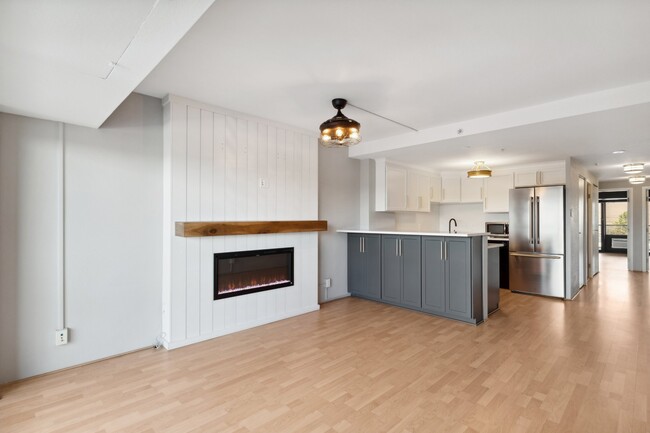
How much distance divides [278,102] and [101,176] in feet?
6.12

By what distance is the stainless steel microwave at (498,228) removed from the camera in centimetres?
665

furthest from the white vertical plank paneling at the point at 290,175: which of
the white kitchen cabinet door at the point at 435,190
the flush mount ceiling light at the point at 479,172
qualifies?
the white kitchen cabinet door at the point at 435,190

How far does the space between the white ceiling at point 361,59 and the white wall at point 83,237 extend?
10.2 inches

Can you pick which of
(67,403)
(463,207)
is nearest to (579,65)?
(67,403)

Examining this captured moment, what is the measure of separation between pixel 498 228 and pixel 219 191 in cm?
582

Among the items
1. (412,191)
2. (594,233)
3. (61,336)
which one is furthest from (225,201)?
(594,233)

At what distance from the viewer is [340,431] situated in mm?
2004

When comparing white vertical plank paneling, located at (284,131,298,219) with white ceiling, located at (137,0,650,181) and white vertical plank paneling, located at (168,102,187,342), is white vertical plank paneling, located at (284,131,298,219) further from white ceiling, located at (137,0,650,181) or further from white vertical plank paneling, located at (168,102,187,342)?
white vertical plank paneling, located at (168,102,187,342)

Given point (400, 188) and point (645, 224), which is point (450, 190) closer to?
point (400, 188)

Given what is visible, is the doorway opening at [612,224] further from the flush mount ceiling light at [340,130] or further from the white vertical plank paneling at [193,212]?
the white vertical plank paneling at [193,212]

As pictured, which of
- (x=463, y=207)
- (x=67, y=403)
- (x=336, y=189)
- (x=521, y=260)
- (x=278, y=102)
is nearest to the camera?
(x=67, y=403)

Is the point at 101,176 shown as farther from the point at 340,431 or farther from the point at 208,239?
the point at 340,431

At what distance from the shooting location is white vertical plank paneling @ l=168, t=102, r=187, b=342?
328 cm

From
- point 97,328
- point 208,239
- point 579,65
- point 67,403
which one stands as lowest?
point 67,403
